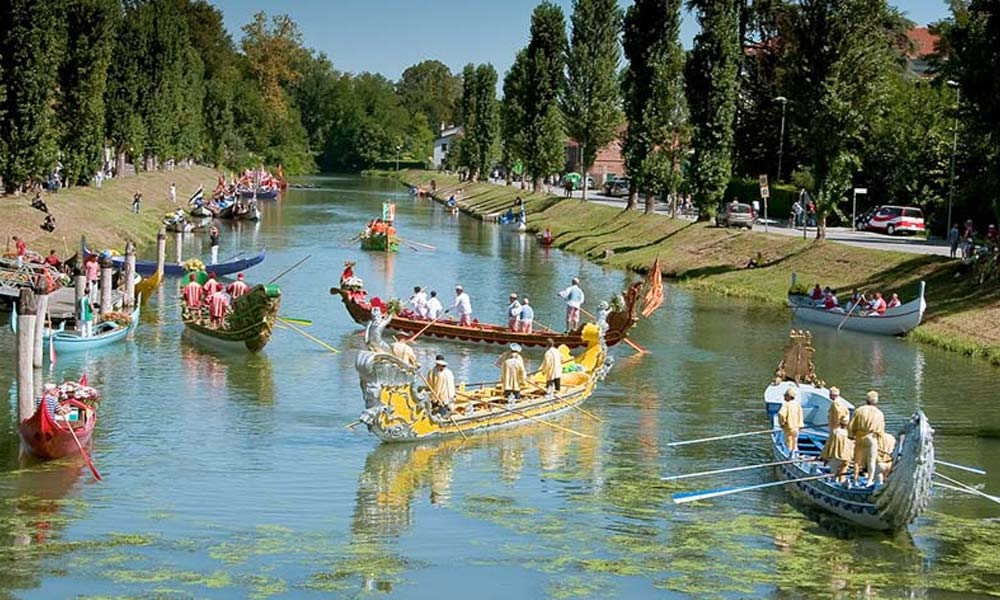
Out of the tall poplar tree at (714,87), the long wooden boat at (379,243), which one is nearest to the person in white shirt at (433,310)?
the tall poplar tree at (714,87)

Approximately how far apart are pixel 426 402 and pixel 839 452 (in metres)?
8.42

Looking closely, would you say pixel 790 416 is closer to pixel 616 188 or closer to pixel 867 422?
pixel 867 422

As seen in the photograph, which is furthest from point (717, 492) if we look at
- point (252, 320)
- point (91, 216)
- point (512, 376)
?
point (91, 216)

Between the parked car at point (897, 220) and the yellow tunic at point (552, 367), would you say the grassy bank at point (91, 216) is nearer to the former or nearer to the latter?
the yellow tunic at point (552, 367)

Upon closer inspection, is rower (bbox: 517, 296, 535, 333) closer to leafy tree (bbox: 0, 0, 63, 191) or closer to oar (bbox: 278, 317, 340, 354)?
oar (bbox: 278, 317, 340, 354)

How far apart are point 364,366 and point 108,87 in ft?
248

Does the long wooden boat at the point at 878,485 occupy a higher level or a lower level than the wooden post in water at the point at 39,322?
lower

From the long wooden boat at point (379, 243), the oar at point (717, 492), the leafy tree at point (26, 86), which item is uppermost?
Result: the leafy tree at point (26, 86)

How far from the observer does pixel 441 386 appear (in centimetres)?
2758

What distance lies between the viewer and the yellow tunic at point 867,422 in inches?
889

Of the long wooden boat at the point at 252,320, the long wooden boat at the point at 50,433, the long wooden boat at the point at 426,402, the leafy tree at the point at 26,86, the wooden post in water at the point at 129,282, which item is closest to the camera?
the long wooden boat at the point at 50,433

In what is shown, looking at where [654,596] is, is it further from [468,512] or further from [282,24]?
[282,24]

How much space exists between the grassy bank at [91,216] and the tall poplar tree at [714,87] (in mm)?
29223

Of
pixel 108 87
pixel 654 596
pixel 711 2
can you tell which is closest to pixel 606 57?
pixel 711 2
